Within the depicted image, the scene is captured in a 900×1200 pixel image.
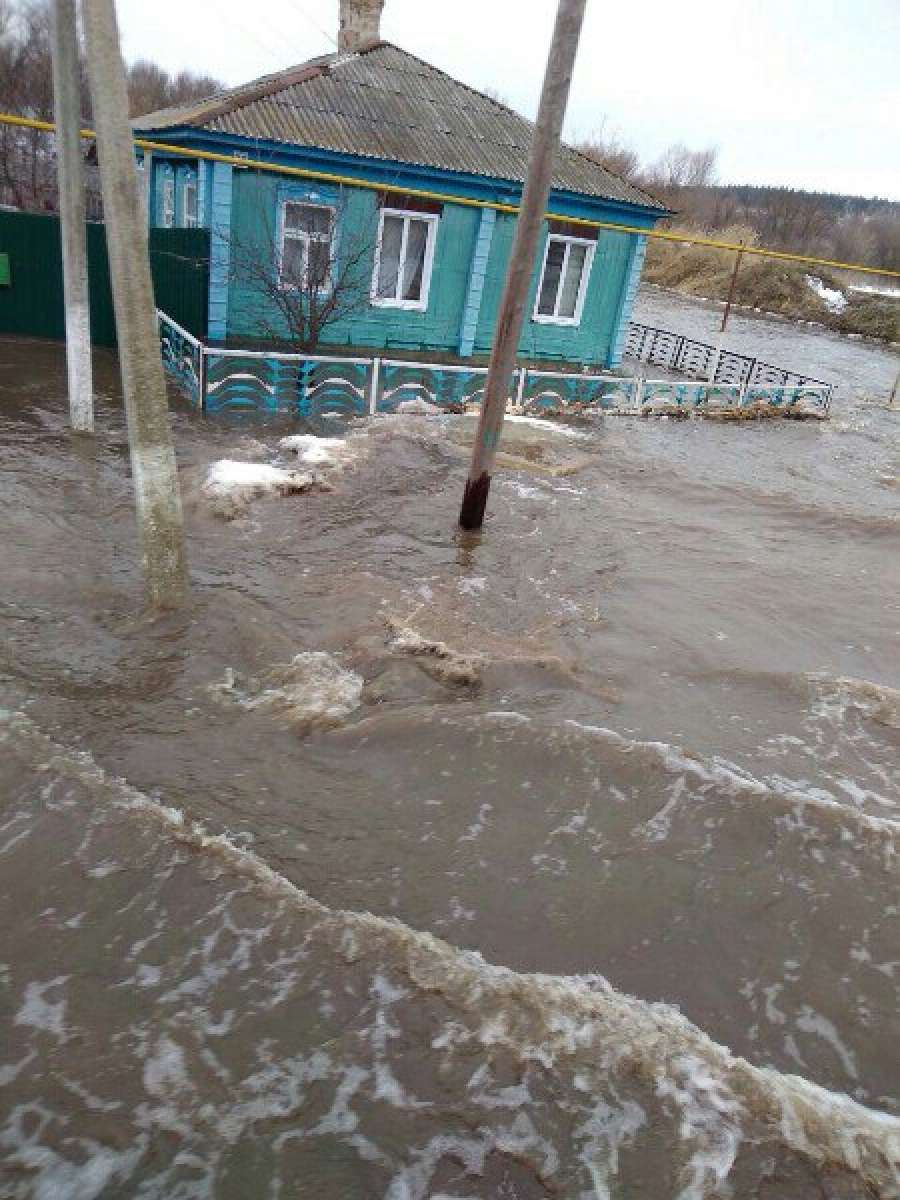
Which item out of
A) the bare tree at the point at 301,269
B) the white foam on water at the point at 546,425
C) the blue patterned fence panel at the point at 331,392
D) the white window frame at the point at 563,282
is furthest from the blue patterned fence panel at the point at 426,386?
the white window frame at the point at 563,282

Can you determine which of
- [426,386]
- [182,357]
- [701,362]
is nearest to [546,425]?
[426,386]

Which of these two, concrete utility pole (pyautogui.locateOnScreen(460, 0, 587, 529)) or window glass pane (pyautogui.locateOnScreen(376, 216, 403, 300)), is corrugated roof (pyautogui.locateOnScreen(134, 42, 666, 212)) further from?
concrete utility pole (pyautogui.locateOnScreen(460, 0, 587, 529))

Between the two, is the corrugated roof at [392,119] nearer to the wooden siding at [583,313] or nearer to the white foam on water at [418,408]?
the wooden siding at [583,313]

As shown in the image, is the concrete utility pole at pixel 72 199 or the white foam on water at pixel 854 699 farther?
the concrete utility pole at pixel 72 199

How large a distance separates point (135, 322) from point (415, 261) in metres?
9.71

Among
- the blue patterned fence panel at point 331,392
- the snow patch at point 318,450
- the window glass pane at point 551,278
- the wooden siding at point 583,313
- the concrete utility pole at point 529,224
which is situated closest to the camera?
the concrete utility pole at point 529,224

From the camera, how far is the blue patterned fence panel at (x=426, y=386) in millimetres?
10945

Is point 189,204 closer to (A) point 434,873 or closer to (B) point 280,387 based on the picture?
(B) point 280,387

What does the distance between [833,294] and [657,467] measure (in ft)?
122

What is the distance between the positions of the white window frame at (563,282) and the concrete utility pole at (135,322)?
419 inches

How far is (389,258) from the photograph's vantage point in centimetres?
1280

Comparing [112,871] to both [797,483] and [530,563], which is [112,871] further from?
[797,483]

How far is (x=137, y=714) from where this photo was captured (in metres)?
→ 4.07

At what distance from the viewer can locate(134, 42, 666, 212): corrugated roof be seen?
1153cm
